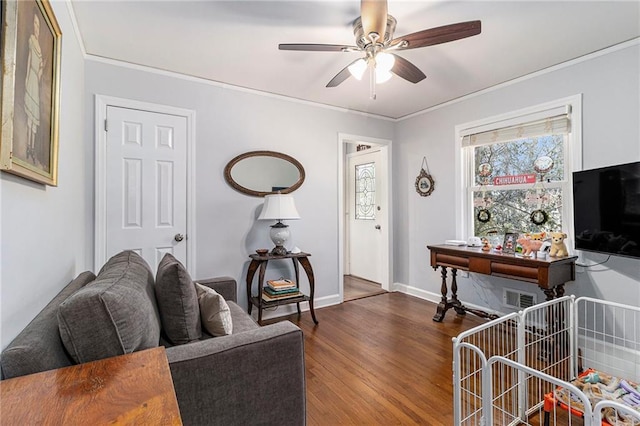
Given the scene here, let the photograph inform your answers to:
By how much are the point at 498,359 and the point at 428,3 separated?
197 cm

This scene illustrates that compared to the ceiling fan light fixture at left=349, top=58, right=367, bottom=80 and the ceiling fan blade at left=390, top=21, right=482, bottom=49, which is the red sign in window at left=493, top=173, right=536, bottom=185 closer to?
the ceiling fan blade at left=390, top=21, right=482, bottom=49


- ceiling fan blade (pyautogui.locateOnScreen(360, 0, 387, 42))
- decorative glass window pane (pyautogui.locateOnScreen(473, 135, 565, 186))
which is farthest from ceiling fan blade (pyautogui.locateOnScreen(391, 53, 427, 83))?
decorative glass window pane (pyautogui.locateOnScreen(473, 135, 565, 186))

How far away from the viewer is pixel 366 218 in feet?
16.5

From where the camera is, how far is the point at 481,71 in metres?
2.87

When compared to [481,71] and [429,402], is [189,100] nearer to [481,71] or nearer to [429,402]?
[481,71]

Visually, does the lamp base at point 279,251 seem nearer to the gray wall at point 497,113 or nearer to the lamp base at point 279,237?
the lamp base at point 279,237

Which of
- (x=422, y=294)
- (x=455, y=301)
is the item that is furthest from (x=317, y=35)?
(x=422, y=294)

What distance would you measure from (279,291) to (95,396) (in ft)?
7.65

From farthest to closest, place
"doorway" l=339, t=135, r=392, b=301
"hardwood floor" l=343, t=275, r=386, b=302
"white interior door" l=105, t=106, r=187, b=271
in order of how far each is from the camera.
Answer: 1. "doorway" l=339, t=135, r=392, b=301
2. "hardwood floor" l=343, t=275, r=386, b=302
3. "white interior door" l=105, t=106, r=187, b=271

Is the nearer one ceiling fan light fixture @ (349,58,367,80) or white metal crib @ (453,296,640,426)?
white metal crib @ (453,296,640,426)

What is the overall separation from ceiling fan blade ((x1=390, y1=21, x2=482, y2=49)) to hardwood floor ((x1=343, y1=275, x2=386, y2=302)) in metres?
2.97

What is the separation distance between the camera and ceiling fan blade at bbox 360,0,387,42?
63.8 inches

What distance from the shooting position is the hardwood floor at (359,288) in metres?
4.16

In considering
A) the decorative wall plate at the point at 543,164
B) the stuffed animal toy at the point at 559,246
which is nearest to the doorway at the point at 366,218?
the decorative wall plate at the point at 543,164
